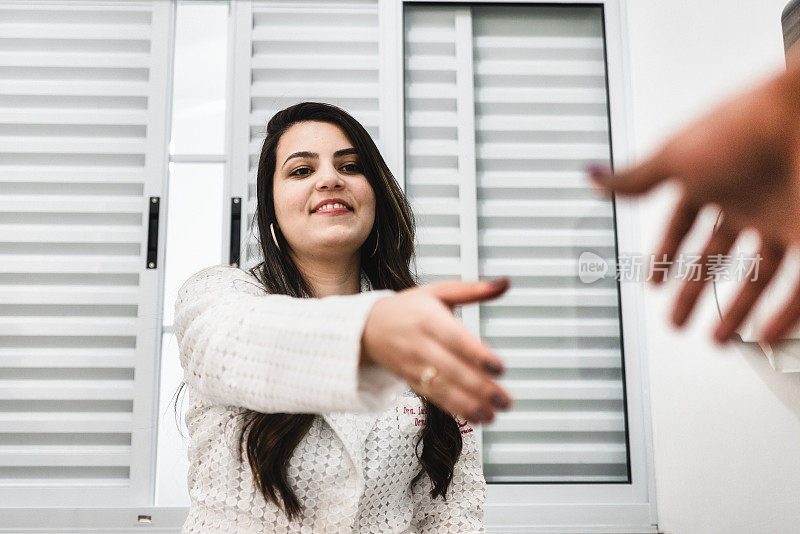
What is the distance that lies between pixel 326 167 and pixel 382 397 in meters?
0.71

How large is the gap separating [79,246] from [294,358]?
148cm

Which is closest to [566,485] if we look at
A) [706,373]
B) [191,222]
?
[706,373]

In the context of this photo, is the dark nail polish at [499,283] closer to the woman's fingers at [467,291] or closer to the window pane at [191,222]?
the woman's fingers at [467,291]

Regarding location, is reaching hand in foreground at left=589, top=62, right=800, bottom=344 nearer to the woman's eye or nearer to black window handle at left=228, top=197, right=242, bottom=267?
the woman's eye

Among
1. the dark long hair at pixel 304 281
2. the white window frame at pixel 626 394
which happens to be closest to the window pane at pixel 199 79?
the white window frame at pixel 626 394

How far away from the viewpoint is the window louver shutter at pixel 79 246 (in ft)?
5.49

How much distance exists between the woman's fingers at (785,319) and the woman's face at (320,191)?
0.80 m

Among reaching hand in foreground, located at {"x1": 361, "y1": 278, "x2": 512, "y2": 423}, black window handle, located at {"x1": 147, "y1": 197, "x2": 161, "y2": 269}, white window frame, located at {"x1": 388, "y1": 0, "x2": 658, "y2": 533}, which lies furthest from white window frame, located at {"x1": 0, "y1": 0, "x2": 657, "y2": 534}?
reaching hand in foreground, located at {"x1": 361, "y1": 278, "x2": 512, "y2": 423}

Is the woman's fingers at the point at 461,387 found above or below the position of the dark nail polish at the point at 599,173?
below

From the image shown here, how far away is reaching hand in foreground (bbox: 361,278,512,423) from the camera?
408 mm

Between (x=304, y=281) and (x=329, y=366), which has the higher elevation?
(x=304, y=281)

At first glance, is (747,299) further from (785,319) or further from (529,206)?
(529,206)

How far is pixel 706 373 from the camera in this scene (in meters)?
1.48
